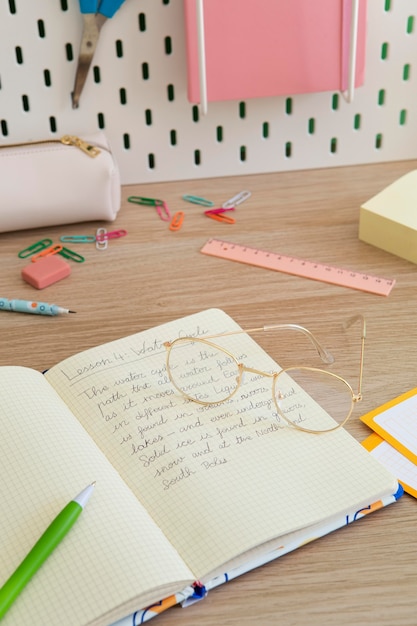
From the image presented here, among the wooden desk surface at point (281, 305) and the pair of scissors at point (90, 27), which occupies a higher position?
the pair of scissors at point (90, 27)

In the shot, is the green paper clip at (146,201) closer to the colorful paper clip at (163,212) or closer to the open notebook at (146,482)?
the colorful paper clip at (163,212)

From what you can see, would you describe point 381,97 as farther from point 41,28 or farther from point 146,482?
point 146,482

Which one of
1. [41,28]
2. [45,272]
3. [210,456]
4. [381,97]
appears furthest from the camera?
[381,97]

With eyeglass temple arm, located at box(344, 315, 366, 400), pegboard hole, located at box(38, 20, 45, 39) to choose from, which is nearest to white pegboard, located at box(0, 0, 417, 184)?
pegboard hole, located at box(38, 20, 45, 39)

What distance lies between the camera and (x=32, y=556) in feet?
1.90

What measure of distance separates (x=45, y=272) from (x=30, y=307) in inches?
2.6

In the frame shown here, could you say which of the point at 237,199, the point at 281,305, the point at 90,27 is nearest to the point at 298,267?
the point at 281,305

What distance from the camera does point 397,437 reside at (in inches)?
28.3

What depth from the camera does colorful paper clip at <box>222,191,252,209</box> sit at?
43.3 inches

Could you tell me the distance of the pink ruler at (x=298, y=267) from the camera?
938 mm

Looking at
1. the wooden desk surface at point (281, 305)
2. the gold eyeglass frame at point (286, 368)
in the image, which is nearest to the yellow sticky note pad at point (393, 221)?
the wooden desk surface at point (281, 305)

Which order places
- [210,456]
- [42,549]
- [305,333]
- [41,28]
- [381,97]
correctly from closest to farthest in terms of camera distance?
[42,549]
[210,456]
[305,333]
[41,28]
[381,97]

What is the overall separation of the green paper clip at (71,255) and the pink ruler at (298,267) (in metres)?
0.15

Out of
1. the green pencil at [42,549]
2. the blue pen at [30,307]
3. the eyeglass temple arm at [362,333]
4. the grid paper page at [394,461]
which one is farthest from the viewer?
the blue pen at [30,307]
